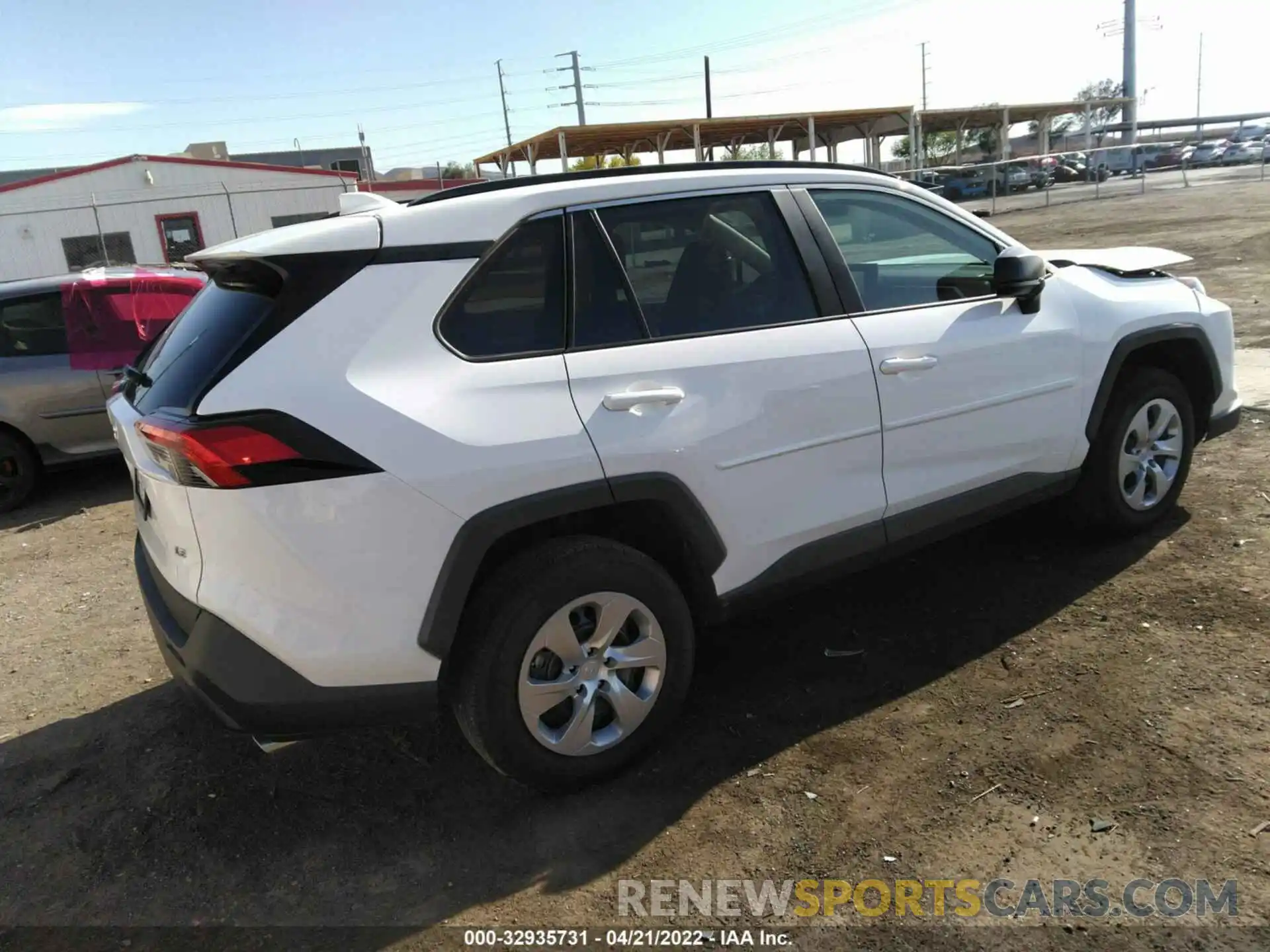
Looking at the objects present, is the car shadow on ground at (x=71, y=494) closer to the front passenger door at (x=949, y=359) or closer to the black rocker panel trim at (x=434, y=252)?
the black rocker panel trim at (x=434, y=252)

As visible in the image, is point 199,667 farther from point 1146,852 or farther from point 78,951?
point 1146,852

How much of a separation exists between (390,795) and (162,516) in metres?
1.16

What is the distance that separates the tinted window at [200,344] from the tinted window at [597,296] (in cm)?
89

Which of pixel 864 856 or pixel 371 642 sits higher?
pixel 371 642

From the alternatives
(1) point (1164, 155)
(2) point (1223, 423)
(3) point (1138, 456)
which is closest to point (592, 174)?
(3) point (1138, 456)

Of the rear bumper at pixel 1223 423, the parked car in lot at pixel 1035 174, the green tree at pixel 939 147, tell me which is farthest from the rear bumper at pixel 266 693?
the green tree at pixel 939 147

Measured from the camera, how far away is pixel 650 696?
296 cm

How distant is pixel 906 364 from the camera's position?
3.31 meters

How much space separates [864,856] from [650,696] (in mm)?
788

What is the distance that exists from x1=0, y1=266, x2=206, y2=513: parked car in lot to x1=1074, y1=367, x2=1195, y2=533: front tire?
20.5ft

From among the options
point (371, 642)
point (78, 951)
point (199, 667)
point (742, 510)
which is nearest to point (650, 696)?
point (742, 510)

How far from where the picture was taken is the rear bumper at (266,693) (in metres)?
2.45

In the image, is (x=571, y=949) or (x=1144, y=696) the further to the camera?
(x=1144, y=696)

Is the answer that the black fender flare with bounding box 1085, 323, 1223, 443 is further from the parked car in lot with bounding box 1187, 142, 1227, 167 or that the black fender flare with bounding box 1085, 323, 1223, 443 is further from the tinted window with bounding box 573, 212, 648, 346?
the parked car in lot with bounding box 1187, 142, 1227, 167
